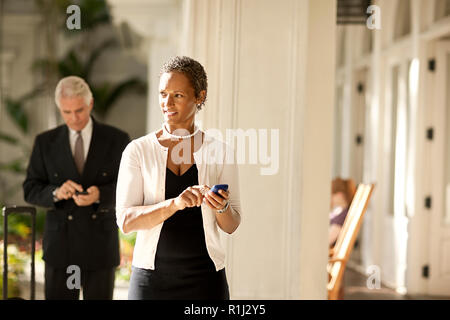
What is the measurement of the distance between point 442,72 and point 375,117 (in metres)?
1.32

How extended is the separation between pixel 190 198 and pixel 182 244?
228mm

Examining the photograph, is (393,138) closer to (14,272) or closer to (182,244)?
(14,272)

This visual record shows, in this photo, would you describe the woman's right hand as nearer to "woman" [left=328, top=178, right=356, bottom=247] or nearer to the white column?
the white column

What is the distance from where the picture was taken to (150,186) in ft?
6.95

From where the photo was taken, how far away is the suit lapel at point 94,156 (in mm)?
3012

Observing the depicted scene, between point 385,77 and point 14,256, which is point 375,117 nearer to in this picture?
point 385,77

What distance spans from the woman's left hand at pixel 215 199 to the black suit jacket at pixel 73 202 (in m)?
1.13

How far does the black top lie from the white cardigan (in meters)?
0.02

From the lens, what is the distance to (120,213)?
2.08m

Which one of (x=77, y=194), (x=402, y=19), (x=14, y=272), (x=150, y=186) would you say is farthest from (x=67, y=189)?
(x=402, y=19)

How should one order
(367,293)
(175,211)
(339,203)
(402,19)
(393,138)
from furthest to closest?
(393,138), (402,19), (367,293), (339,203), (175,211)

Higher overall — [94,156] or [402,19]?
[402,19]

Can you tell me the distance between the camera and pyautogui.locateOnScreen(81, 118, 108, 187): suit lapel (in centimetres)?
301
